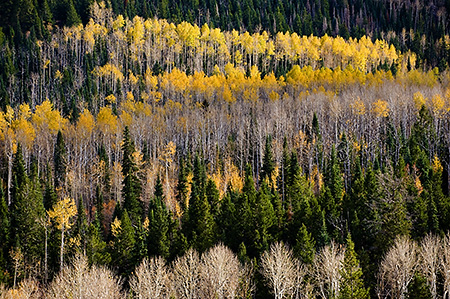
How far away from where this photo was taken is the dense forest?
48.2 meters

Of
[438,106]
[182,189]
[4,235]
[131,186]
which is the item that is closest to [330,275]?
[182,189]

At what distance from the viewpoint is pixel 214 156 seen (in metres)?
88.5

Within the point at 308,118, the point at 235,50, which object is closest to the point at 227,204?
the point at 308,118

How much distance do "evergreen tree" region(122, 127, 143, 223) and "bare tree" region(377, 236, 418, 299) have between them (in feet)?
105

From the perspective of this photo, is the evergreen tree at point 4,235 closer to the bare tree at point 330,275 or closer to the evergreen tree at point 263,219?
the evergreen tree at point 263,219

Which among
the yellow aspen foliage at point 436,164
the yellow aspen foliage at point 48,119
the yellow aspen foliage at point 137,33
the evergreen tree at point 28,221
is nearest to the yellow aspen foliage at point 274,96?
the yellow aspen foliage at point 436,164

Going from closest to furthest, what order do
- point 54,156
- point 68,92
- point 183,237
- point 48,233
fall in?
point 183,237 → point 48,233 → point 54,156 → point 68,92

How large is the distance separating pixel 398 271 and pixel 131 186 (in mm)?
41850

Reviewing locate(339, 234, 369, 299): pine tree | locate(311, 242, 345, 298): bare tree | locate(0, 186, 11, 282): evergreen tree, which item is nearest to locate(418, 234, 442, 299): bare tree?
locate(339, 234, 369, 299): pine tree

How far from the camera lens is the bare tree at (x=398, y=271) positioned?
41.4 m

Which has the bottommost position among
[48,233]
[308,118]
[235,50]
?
[48,233]

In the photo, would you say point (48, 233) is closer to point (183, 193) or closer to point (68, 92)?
point (183, 193)

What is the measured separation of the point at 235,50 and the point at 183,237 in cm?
8904

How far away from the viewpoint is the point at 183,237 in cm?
5925
